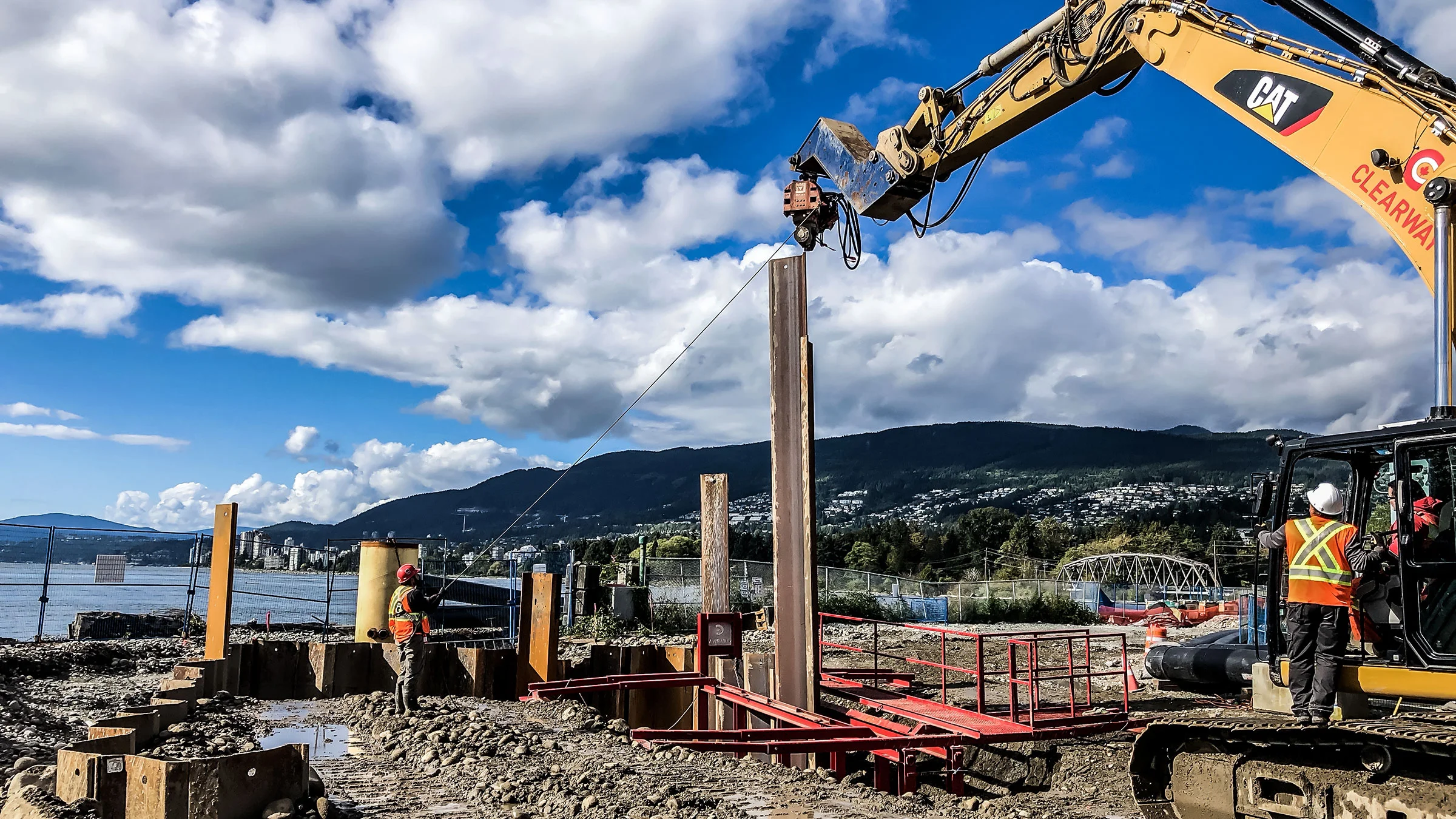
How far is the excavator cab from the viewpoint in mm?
6070

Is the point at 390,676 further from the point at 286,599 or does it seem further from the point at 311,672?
the point at 286,599

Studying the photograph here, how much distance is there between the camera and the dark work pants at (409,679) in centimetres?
1148

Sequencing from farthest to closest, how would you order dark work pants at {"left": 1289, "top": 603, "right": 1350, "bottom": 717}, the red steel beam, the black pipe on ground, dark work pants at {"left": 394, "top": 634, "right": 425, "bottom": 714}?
the black pipe on ground, the red steel beam, dark work pants at {"left": 394, "top": 634, "right": 425, "bottom": 714}, dark work pants at {"left": 1289, "top": 603, "right": 1350, "bottom": 717}

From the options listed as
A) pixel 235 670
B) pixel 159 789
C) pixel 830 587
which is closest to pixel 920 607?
pixel 830 587

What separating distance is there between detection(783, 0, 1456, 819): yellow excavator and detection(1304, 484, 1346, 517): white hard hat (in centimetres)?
34

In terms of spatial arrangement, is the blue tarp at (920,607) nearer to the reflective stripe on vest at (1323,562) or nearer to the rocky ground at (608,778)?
the rocky ground at (608,778)

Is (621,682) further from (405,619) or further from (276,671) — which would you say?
(276,671)

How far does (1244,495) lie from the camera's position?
297 inches

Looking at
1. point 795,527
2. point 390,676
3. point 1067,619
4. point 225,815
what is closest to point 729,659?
point 795,527

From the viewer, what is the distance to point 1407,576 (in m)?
6.13

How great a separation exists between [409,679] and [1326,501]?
367 inches

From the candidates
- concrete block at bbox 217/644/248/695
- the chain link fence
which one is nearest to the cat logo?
concrete block at bbox 217/644/248/695

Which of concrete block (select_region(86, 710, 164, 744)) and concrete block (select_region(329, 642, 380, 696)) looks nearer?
concrete block (select_region(86, 710, 164, 744))

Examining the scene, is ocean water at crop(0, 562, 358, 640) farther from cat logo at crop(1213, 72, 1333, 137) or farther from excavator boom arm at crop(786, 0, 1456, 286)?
cat logo at crop(1213, 72, 1333, 137)
